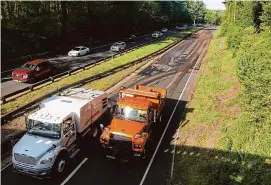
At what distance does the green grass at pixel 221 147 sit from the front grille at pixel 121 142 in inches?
109

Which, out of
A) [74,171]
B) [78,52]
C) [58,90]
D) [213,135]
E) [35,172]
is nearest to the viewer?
[35,172]

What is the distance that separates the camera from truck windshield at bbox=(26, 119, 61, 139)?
46.6ft

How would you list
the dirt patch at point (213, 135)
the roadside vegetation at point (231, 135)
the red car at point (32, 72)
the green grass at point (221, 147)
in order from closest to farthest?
1. the green grass at point (221, 147)
2. the roadside vegetation at point (231, 135)
3. the dirt patch at point (213, 135)
4. the red car at point (32, 72)

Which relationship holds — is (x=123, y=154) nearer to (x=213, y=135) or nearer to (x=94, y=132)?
(x=94, y=132)

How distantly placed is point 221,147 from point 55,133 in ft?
28.9

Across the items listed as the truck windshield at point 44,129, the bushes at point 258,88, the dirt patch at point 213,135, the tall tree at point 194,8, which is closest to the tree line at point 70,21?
the truck windshield at point 44,129

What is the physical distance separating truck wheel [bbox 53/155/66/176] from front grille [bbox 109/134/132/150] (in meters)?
2.48

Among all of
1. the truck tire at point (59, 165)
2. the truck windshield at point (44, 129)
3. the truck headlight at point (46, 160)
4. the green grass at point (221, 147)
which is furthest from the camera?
the truck windshield at point (44, 129)

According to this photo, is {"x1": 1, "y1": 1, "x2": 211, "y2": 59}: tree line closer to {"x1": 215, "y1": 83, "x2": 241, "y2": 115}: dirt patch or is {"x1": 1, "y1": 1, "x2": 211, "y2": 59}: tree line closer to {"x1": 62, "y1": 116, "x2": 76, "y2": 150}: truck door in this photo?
{"x1": 62, "y1": 116, "x2": 76, "y2": 150}: truck door

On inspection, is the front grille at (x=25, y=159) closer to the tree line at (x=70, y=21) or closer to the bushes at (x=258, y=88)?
the bushes at (x=258, y=88)

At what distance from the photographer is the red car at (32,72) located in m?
28.7

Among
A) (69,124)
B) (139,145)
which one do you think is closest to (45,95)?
(69,124)

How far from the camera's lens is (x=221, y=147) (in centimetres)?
1606

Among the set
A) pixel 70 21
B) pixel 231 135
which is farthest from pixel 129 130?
pixel 70 21
